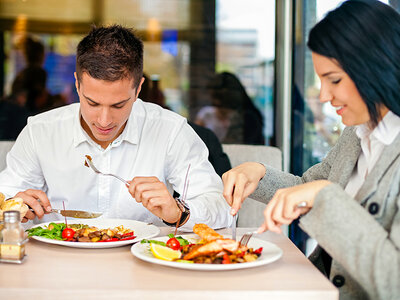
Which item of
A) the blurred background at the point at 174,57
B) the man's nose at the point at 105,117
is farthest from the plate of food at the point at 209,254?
the blurred background at the point at 174,57

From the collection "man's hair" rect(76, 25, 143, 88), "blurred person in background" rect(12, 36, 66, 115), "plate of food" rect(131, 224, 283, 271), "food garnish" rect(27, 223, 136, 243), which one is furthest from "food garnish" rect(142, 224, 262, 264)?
"blurred person in background" rect(12, 36, 66, 115)

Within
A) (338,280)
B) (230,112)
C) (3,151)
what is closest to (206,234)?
(338,280)

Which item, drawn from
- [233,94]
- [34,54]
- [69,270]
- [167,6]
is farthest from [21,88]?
[69,270]

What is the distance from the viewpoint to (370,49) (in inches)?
52.6

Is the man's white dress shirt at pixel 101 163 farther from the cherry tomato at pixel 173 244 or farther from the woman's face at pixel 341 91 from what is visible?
the woman's face at pixel 341 91

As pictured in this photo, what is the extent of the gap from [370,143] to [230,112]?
2484 mm

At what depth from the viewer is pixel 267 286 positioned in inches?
47.8

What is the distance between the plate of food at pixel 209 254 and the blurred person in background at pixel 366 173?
8 cm

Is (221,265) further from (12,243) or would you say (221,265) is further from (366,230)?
(12,243)

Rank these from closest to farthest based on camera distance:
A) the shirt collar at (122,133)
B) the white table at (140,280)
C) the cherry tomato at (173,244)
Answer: the white table at (140,280) → the cherry tomato at (173,244) → the shirt collar at (122,133)

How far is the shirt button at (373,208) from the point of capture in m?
1.33

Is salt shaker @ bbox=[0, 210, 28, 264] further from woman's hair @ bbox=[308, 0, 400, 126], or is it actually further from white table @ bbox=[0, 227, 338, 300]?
woman's hair @ bbox=[308, 0, 400, 126]

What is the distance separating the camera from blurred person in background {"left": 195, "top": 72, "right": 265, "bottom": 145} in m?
3.99

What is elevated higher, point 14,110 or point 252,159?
point 14,110
